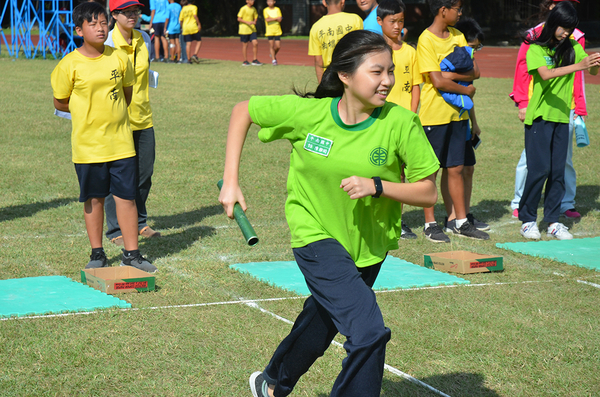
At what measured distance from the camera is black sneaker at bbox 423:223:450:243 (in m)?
7.40

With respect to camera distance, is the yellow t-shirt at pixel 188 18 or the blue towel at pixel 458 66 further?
the yellow t-shirt at pixel 188 18

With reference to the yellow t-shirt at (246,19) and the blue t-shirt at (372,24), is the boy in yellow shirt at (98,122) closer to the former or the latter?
the blue t-shirt at (372,24)

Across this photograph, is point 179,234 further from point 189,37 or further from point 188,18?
point 189,37

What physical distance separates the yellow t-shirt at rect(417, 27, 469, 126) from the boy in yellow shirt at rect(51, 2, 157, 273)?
2905 millimetres

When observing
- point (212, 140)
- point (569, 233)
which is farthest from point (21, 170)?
point (569, 233)

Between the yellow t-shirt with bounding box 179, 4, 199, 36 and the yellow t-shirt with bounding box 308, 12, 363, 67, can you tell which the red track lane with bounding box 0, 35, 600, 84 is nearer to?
the yellow t-shirt with bounding box 179, 4, 199, 36

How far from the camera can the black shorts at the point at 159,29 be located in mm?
24014

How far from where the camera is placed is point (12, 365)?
4.26 m

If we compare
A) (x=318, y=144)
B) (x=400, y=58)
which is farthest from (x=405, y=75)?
(x=318, y=144)

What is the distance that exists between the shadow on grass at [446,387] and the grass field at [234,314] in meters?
0.01

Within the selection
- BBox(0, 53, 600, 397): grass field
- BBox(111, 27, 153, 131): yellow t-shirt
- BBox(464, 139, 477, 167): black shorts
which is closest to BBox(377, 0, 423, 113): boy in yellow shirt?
BBox(464, 139, 477, 167): black shorts

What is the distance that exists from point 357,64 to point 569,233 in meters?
5.21

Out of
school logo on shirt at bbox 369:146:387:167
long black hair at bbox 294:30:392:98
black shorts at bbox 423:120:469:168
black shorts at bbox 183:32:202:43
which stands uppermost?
long black hair at bbox 294:30:392:98

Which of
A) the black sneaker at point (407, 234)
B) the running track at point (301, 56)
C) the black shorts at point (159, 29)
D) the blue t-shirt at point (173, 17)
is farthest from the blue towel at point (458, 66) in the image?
the black shorts at point (159, 29)
